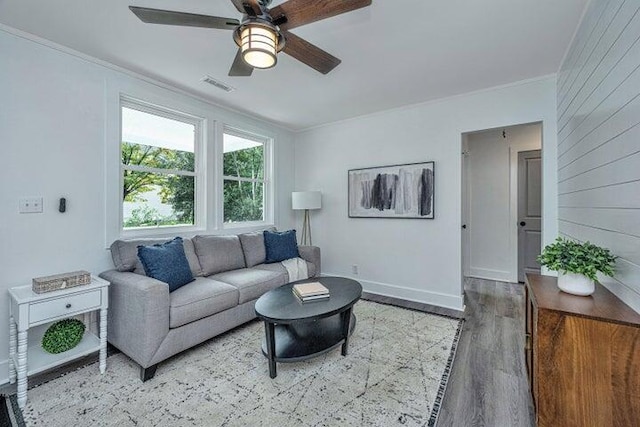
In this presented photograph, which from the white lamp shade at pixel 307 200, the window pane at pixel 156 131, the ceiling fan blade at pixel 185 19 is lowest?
the white lamp shade at pixel 307 200

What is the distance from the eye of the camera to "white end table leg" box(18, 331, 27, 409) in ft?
5.55

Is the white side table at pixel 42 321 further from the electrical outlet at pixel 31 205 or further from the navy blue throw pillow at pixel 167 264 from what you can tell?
the electrical outlet at pixel 31 205

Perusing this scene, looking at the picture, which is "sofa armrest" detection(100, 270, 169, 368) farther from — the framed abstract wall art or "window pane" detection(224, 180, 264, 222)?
the framed abstract wall art

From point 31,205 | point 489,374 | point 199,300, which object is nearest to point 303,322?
point 199,300

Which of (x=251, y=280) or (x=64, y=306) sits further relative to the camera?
(x=251, y=280)

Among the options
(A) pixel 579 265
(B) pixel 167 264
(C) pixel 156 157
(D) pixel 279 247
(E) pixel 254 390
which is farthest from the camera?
(D) pixel 279 247

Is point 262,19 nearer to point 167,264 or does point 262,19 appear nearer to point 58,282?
point 167,264

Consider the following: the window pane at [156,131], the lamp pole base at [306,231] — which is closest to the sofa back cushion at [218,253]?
the window pane at [156,131]

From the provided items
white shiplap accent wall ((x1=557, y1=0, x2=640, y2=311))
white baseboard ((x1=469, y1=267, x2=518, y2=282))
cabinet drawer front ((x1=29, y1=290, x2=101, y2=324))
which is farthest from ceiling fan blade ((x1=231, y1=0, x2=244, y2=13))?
white baseboard ((x1=469, y1=267, x2=518, y2=282))

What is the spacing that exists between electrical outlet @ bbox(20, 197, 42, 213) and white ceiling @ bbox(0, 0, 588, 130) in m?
1.22

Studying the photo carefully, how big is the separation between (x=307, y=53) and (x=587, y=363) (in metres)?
2.12

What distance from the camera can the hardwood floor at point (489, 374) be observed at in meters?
1.60

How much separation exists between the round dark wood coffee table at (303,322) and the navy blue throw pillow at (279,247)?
1.04 metres

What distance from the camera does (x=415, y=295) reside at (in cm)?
351
